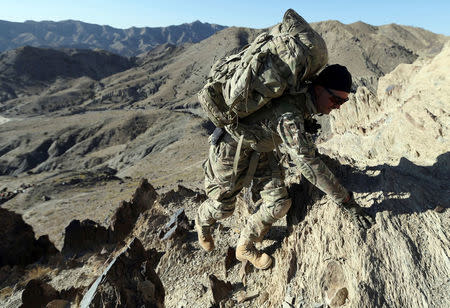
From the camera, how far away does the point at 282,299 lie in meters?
3.38

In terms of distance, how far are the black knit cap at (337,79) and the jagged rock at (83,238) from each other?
7.09 metres

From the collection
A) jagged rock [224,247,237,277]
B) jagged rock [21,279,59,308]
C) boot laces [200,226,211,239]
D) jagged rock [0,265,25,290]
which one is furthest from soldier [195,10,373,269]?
jagged rock [0,265,25,290]

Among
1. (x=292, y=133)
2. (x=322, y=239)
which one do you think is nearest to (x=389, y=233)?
→ (x=322, y=239)

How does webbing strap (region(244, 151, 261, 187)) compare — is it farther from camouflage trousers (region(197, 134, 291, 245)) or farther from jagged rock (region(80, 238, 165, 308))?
jagged rock (region(80, 238, 165, 308))

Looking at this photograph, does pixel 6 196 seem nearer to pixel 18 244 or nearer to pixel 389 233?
pixel 18 244

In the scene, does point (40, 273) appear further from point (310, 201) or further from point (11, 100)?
point (11, 100)

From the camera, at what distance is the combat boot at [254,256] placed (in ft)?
13.2

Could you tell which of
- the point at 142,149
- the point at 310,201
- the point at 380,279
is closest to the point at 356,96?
the point at 310,201

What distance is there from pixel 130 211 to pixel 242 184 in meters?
5.51

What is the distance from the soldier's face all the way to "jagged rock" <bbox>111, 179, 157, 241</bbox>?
6433 mm

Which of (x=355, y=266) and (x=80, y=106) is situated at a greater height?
(x=355, y=266)

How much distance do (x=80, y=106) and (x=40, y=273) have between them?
78658 mm

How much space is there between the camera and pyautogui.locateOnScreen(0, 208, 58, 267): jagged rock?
792cm

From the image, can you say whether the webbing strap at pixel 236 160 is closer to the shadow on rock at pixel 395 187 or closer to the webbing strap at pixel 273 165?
the webbing strap at pixel 273 165
